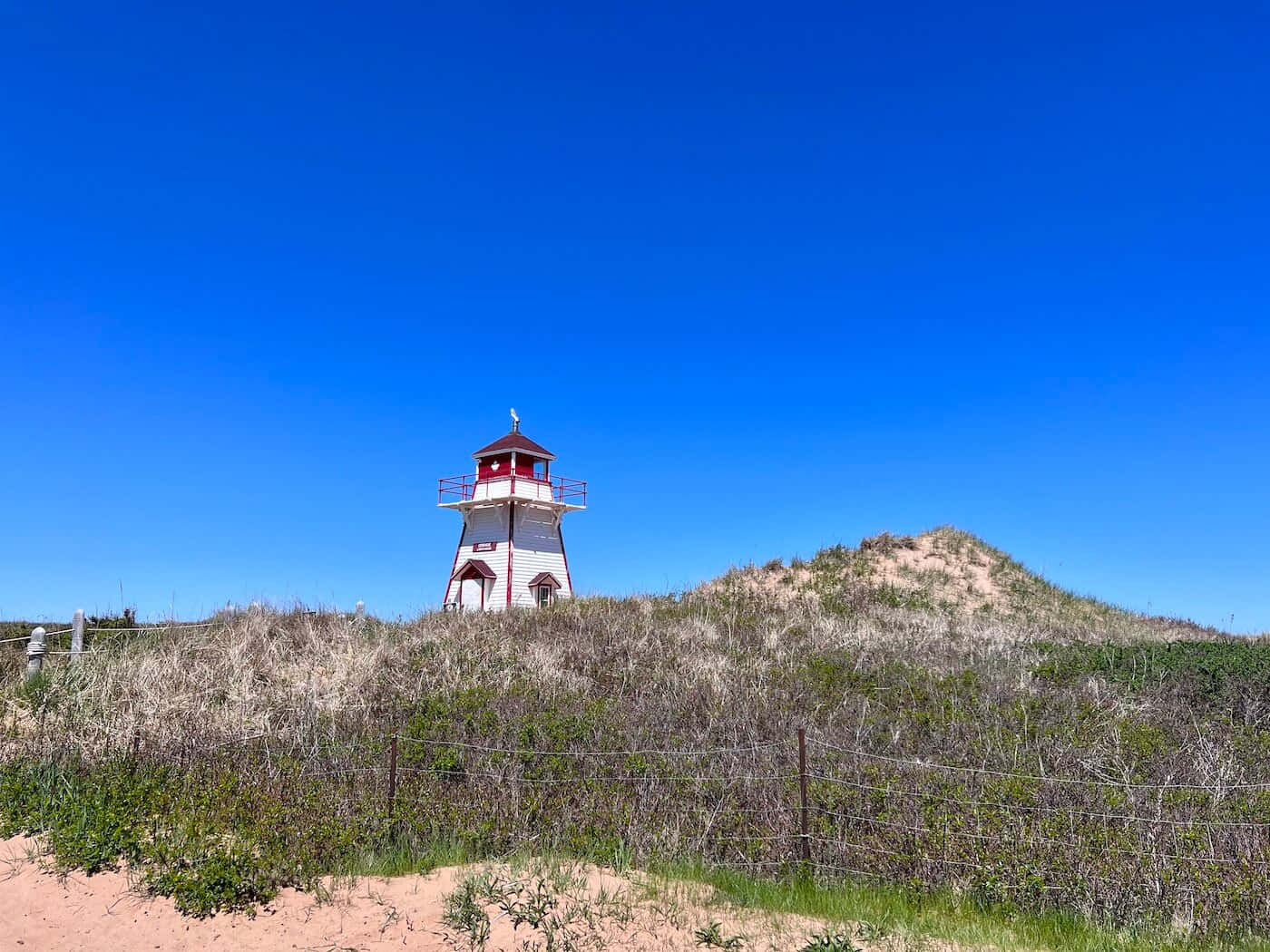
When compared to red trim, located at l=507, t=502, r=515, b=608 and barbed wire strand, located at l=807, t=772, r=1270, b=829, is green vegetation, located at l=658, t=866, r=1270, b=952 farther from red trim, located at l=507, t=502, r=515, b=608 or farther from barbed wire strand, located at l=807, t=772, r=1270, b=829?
red trim, located at l=507, t=502, r=515, b=608

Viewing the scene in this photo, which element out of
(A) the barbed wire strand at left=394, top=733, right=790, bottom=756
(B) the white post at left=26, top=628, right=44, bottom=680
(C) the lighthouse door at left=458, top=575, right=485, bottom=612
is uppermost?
(C) the lighthouse door at left=458, top=575, right=485, bottom=612

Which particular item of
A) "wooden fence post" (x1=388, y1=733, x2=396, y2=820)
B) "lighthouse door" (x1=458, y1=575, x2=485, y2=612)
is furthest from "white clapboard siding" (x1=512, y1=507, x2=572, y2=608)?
"wooden fence post" (x1=388, y1=733, x2=396, y2=820)

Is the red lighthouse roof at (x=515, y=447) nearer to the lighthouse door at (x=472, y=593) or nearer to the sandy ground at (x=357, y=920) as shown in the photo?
the lighthouse door at (x=472, y=593)

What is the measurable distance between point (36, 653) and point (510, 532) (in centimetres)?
1828

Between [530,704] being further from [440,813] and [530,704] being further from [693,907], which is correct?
[693,907]

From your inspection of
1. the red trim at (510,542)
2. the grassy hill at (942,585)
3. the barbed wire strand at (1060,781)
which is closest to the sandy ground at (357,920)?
the barbed wire strand at (1060,781)

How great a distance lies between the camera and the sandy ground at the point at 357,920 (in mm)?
6496

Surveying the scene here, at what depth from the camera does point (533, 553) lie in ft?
107

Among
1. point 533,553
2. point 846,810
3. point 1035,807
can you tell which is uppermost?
point 533,553

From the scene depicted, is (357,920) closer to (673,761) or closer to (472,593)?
(673,761)

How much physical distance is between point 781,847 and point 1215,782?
16.3 feet

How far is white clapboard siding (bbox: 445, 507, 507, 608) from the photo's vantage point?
3134cm

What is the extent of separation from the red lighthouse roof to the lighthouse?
0.02 meters

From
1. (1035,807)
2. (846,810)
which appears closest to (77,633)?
(846,810)
